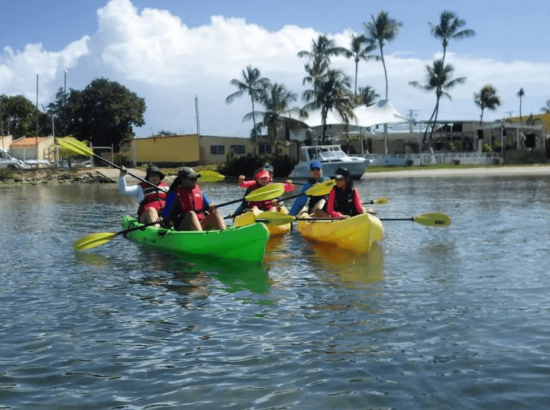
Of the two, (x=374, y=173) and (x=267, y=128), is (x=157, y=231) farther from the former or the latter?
(x=267, y=128)

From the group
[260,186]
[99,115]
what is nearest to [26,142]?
[99,115]

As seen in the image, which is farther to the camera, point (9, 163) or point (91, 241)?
point (9, 163)

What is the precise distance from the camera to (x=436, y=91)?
179ft

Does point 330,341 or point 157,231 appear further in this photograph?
point 157,231

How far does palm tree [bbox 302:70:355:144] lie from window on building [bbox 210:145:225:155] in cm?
851

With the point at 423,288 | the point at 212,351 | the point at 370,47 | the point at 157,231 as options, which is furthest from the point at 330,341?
the point at 370,47

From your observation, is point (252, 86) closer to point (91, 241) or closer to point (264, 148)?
point (264, 148)

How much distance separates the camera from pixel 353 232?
11773mm

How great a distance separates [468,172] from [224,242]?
3652cm

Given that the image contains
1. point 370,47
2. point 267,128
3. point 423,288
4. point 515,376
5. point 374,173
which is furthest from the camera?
point 370,47

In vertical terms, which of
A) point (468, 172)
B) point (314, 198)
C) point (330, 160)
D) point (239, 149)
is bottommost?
point (468, 172)

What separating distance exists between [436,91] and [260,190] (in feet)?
148

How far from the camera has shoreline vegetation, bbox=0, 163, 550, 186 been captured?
44.0 metres

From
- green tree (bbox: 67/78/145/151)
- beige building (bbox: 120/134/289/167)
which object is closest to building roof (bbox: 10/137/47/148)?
green tree (bbox: 67/78/145/151)
